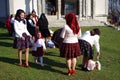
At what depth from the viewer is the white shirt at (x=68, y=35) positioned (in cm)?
1154

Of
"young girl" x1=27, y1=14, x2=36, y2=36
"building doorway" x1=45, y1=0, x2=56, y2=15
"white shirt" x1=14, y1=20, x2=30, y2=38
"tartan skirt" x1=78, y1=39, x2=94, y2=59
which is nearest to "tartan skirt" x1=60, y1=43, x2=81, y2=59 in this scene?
"tartan skirt" x1=78, y1=39, x2=94, y2=59

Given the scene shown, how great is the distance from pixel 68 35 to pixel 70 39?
0.15 metres

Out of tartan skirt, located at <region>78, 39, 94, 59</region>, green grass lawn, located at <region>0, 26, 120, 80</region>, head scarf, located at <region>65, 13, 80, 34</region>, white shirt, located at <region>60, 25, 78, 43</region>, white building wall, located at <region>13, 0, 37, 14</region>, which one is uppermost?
white building wall, located at <region>13, 0, 37, 14</region>

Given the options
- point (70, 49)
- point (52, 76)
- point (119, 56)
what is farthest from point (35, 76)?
point (119, 56)

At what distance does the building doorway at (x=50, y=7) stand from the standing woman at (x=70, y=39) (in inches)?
969

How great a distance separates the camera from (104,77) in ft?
39.7

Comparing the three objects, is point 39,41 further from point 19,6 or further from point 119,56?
point 19,6

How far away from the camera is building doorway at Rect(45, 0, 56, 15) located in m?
36.3

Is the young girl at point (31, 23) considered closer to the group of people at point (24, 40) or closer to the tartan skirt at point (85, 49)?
the group of people at point (24, 40)

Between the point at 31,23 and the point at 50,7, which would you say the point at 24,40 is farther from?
the point at 50,7

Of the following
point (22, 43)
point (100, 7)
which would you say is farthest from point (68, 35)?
point (100, 7)

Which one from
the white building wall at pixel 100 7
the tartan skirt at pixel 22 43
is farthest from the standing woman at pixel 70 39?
the white building wall at pixel 100 7

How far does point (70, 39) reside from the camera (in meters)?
11.7

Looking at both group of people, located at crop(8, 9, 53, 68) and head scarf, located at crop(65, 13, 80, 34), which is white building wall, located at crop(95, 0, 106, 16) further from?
head scarf, located at crop(65, 13, 80, 34)
